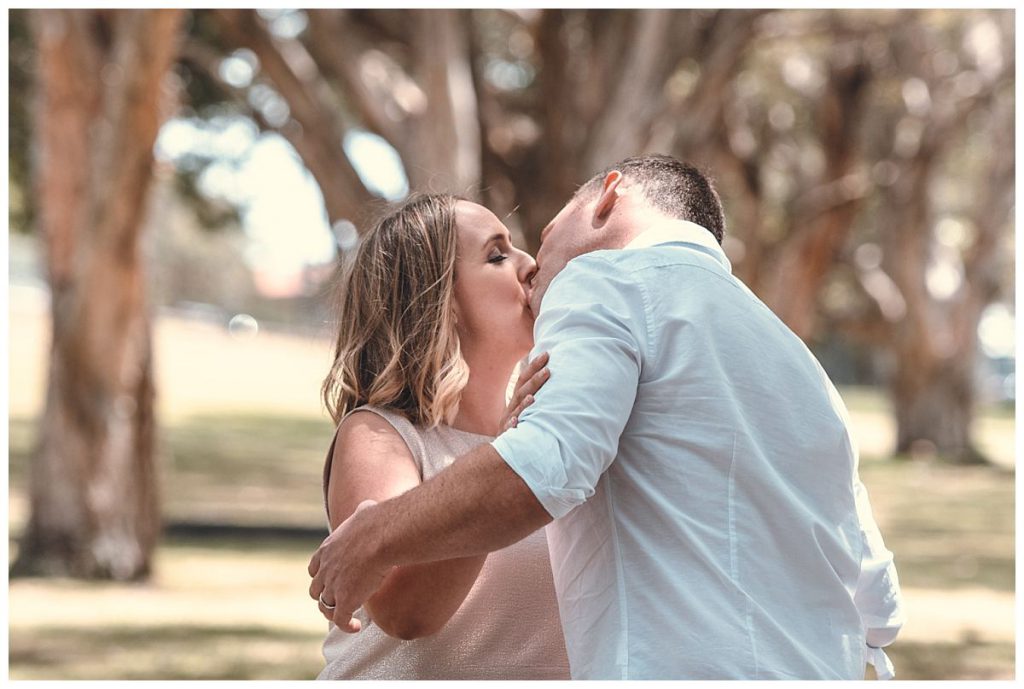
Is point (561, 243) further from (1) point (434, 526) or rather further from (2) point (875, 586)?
(2) point (875, 586)

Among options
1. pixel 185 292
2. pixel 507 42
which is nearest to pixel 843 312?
pixel 507 42

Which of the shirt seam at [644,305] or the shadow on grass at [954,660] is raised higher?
the shirt seam at [644,305]

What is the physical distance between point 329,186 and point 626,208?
9042 millimetres

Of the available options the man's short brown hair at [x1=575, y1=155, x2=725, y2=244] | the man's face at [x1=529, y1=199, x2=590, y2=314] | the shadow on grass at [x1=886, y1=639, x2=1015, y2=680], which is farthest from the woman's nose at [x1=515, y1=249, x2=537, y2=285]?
the shadow on grass at [x1=886, y1=639, x2=1015, y2=680]

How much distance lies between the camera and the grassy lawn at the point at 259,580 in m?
8.65

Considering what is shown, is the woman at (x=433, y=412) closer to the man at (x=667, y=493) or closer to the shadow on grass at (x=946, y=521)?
the man at (x=667, y=493)

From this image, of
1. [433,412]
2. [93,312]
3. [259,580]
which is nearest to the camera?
[433,412]

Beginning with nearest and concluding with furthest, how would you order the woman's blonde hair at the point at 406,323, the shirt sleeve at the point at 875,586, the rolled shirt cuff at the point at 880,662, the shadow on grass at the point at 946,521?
the shirt sleeve at the point at 875,586
the rolled shirt cuff at the point at 880,662
the woman's blonde hair at the point at 406,323
the shadow on grass at the point at 946,521

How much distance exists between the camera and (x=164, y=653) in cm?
866

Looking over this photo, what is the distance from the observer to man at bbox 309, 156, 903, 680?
7.01 ft

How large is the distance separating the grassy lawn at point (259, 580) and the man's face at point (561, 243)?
1301mm

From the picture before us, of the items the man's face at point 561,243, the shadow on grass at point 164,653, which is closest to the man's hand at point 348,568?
the man's face at point 561,243

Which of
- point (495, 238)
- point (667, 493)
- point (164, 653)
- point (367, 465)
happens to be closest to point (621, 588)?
point (667, 493)

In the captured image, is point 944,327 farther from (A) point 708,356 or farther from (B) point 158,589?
(A) point 708,356
